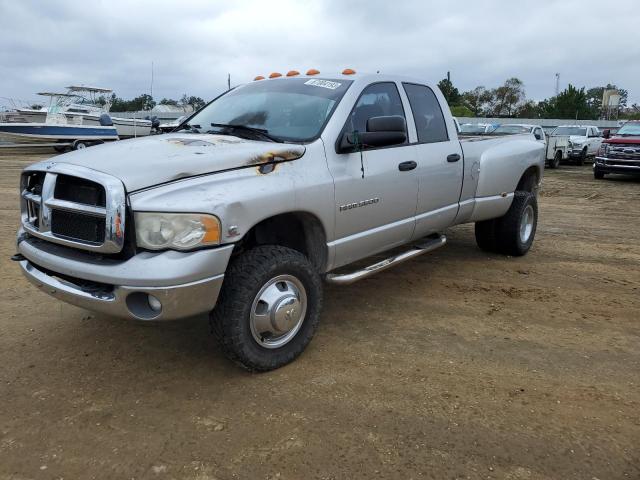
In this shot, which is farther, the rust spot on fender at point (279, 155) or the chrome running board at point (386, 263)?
the chrome running board at point (386, 263)

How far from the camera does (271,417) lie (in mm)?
2965

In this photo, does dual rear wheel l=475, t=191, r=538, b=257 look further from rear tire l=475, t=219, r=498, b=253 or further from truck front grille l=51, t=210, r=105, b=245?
truck front grille l=51, t=210, r=105, b=245

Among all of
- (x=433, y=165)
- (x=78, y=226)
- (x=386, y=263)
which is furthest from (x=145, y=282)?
(x=433, y=165)

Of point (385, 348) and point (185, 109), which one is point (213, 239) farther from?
point (185, 109)

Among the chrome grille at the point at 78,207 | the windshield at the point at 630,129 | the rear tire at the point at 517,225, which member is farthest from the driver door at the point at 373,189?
the windshield at the point at 630,129

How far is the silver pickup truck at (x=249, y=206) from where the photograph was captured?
2877 mm

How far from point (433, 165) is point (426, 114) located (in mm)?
520

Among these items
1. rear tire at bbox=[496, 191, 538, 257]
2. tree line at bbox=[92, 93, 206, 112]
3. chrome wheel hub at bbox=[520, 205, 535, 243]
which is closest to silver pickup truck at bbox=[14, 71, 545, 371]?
rear tire at bbox=[496, 191, 538, 257]

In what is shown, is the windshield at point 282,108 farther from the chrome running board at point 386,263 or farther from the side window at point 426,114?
the chrome running board at point 386,263

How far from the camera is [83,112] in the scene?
26016 mm

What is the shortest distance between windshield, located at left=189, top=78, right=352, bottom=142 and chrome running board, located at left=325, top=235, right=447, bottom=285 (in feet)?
3.27

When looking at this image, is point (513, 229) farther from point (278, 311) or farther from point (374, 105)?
point (278, 311)

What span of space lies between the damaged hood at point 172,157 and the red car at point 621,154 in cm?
1458

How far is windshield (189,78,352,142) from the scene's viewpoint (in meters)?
3.87
